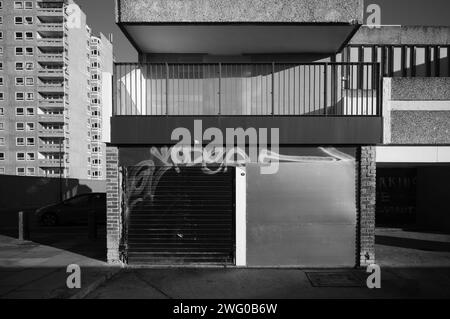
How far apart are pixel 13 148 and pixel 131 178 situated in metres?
55.2

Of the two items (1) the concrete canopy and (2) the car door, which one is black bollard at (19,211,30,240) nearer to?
(2) the car door

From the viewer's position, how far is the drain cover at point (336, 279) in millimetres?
6078

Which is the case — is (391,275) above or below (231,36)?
below

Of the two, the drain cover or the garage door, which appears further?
the garage door

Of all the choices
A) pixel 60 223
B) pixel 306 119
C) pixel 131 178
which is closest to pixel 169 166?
pixel 131 178

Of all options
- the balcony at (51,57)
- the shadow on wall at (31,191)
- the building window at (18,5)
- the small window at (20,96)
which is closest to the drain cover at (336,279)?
the shadow on wall at (31,191)

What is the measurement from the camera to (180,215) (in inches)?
280

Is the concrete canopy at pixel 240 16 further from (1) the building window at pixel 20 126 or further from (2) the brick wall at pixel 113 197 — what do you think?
(1) the building window at pixel 20 126

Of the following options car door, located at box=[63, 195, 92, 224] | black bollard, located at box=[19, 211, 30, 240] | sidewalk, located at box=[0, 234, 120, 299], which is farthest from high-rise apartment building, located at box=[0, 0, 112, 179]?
sidewalk, located at box=[0, 234, 120, 299]

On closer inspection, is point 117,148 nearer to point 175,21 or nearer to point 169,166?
point 169,166

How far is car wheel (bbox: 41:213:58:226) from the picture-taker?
1323cm

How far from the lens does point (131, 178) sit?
713 centimetres

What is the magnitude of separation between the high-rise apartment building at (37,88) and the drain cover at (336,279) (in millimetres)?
52585

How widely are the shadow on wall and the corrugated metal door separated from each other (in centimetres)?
2472
